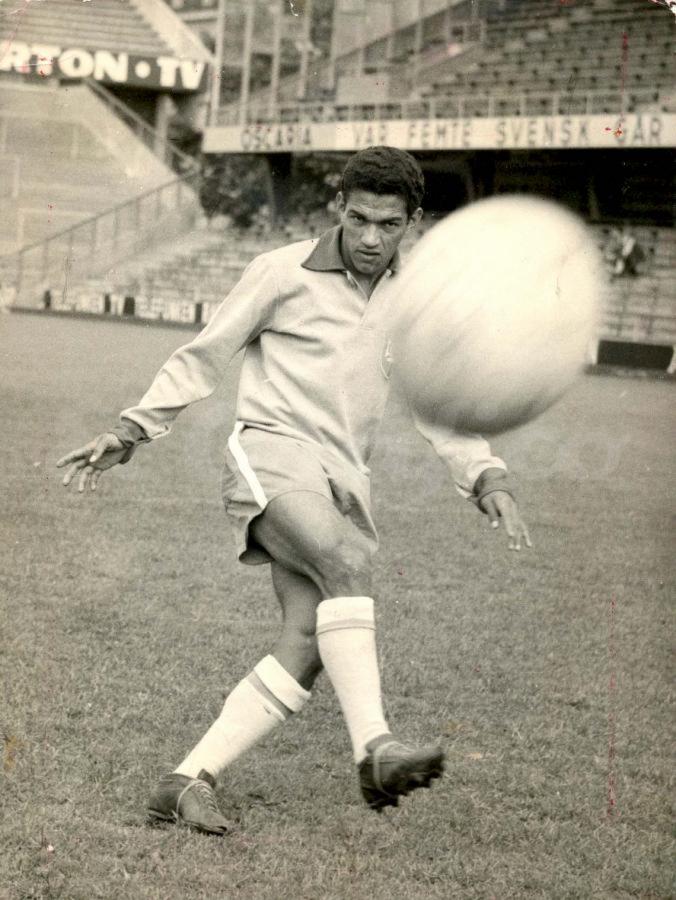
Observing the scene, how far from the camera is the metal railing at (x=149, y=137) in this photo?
31.5m

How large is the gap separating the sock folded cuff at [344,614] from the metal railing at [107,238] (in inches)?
956

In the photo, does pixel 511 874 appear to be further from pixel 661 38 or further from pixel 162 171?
pixel 162 171

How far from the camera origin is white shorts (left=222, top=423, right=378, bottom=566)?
2971 mm

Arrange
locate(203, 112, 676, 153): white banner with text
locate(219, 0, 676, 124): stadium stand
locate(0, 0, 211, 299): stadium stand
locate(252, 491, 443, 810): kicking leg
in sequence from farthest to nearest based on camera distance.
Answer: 1. locate(0, 0, 211, 299): stadium stand
2. locate(219, 0, 676, 124): stadium stand
3. locate(203, 112, 676, 153): white banner with text
4. locate(252, 491, 443, 810): kicking leg

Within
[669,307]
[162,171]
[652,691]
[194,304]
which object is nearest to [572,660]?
[652,691]

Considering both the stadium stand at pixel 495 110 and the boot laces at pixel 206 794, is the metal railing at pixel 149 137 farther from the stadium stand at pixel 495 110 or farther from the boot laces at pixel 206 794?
the boot laces at pixel 206 794

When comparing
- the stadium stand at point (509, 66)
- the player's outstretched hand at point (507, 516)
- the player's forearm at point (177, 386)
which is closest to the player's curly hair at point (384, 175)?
the player's forearm at point (177, 386)

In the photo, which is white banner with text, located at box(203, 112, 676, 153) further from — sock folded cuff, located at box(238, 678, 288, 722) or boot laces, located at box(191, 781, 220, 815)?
boot laces, located at box(191, 781, 220, 815)

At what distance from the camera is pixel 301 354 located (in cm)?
313

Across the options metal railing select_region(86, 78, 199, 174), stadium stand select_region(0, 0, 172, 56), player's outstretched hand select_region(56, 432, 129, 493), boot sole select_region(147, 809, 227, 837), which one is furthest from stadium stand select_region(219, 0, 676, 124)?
boot sole select_region(147, 809, 227, 837)

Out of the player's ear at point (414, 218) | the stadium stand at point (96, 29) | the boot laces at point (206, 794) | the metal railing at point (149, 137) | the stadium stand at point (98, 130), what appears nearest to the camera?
the boot laces at point (206, 794)

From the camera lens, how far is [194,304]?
2538cm

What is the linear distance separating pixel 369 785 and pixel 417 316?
1119 millimetres

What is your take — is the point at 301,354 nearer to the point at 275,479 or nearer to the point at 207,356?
the point at 207,356
